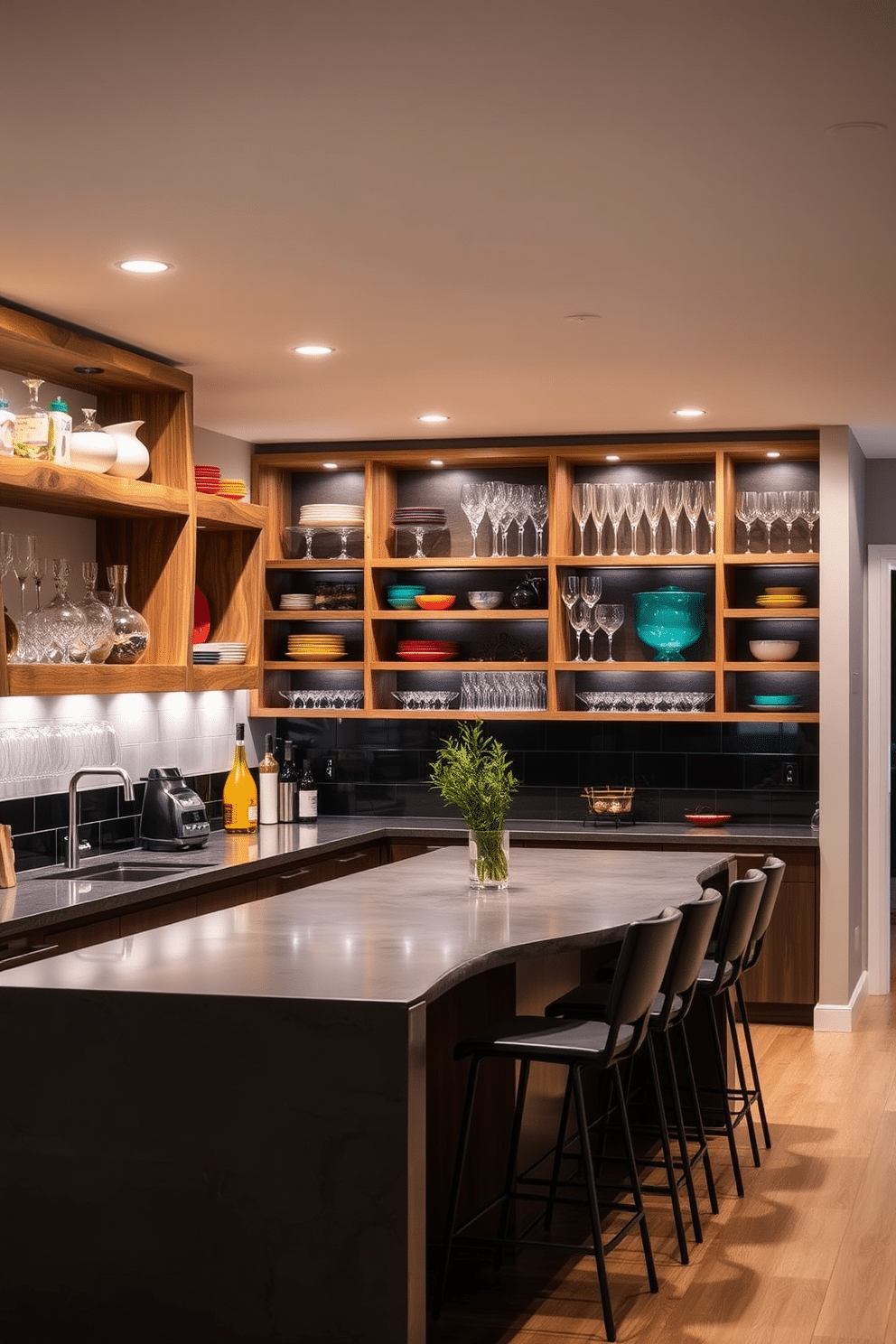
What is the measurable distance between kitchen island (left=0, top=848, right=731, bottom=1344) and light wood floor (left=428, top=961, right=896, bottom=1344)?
0.86 m

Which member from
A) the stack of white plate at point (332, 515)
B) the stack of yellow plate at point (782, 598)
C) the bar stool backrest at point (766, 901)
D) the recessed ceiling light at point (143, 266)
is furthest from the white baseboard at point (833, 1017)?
the recessed ceiling light at point (143, 266)

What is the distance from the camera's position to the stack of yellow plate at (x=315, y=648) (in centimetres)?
756

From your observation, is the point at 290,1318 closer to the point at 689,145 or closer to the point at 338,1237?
the point at 338,1237

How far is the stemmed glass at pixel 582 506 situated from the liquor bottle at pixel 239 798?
6.17 feet

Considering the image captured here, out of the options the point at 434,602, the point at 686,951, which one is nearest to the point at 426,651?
the point at 434,602

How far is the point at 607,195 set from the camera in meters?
3.58

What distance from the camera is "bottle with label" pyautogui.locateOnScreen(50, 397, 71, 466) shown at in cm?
489

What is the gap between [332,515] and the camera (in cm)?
751

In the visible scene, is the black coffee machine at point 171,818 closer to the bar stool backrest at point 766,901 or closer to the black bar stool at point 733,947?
the black bar stool at point 733,947

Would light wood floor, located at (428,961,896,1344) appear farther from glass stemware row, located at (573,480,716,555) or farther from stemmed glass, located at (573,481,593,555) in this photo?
stemmed glass, located at (573,481,593,555)

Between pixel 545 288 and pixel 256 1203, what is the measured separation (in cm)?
260

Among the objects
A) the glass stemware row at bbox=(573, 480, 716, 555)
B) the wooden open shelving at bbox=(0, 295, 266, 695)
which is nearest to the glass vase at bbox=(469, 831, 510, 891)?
the wooden open shelving at bbox=(0, 295, 266, 695)

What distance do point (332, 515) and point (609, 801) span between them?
1.86m

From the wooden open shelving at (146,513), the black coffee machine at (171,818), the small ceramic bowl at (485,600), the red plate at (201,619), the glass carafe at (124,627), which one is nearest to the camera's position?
the wooden open shelving at (146,513)
